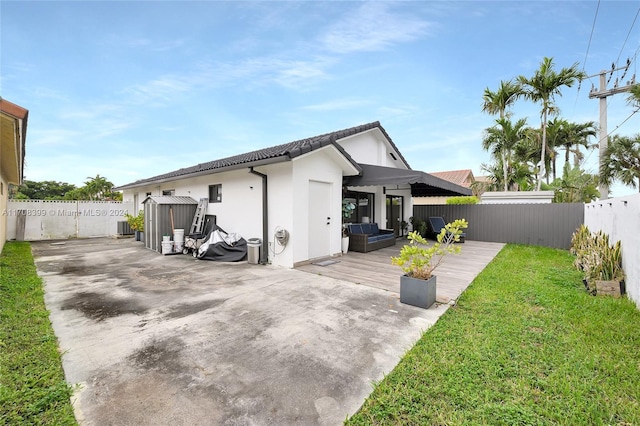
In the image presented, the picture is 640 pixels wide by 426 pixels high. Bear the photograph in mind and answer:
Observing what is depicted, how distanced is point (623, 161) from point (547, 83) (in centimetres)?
540

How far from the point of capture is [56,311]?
13.9 ft

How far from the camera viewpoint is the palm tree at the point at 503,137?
615 inches

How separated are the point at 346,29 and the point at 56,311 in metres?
10.2

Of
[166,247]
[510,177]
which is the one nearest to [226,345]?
[166,247]

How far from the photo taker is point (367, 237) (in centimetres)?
959

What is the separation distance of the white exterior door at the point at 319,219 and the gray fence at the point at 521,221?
8.46m

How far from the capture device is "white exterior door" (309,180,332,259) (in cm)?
814

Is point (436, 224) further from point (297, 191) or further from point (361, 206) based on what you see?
point (297, 191)

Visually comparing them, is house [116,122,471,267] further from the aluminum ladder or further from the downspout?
the aluminum ladder

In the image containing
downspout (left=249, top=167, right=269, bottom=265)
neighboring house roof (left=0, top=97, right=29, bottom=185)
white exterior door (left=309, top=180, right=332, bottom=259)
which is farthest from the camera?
white exterior door (left=309, top=180, right=332, bottom=259)

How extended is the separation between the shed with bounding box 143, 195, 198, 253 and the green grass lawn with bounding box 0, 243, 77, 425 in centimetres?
514

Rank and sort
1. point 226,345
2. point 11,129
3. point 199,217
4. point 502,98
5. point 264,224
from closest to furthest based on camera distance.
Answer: point 226,345 → point 11,129 → point 264,224 → point 199,217 → point 502,98

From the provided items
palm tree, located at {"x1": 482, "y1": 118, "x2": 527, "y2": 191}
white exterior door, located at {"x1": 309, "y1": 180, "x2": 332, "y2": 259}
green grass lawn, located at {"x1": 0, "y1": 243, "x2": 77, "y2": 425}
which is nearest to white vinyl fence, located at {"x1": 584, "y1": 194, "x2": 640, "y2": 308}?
white exterior door, located at {"x1": 309, "y1": 180, "x2": 332, "y2": 259}

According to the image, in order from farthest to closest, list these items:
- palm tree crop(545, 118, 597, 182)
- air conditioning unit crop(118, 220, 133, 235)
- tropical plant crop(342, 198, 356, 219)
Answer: palm tree crop(545, 118, 597, 182) → air conditioning unit crop(118, 220, 133, 235) → tropical plant crop(342, 198, 356, 219)
